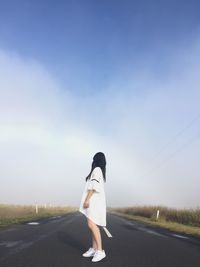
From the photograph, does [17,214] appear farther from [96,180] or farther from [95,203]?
[96,180]

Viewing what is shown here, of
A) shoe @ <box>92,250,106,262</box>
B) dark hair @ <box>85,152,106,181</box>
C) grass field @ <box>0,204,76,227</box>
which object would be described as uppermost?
grass field @ <box>0,204,76,227</box>

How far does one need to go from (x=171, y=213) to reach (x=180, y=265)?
27.5 meters

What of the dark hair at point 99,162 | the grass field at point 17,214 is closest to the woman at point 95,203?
the dark hair at point 99,162

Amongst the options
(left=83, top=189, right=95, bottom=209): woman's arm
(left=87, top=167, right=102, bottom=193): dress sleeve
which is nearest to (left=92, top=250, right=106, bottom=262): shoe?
(left=83, top=189, right=95, bottom=209): woman's arm

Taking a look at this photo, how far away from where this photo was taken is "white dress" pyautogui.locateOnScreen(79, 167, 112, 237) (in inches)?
248

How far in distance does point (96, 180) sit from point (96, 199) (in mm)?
357

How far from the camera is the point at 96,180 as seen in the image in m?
6.33

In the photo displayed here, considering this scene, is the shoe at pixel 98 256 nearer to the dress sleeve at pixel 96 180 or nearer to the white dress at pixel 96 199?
the white dress at pixel 96 199

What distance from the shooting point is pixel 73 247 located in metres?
7.77

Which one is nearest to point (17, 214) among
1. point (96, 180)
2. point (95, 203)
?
point (95, 203)

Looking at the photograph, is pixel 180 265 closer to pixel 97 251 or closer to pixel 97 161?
pixel 97 251

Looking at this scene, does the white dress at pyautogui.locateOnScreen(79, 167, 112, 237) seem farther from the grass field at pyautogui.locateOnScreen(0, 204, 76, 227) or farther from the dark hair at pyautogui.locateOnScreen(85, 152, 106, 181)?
the grass field at pyautogui.locateOnScreen(0, 204, 76, 227)

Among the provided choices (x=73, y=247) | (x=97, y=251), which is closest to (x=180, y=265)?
(x=97, y=251)

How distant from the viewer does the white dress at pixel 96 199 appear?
248 inches
